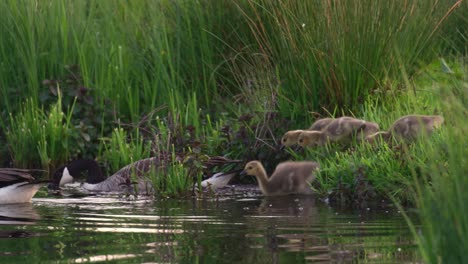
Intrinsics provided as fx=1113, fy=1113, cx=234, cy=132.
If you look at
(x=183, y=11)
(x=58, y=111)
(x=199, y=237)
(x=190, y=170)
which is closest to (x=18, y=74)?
(x=58, y=111)

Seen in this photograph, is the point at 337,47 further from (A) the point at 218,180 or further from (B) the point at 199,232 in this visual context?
(B) the point at 199,232

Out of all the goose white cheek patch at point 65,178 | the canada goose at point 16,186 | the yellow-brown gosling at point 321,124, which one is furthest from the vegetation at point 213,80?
the canada goose at point 16,186

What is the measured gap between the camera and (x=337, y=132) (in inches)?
457

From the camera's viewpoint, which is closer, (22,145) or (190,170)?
→ (190,170)

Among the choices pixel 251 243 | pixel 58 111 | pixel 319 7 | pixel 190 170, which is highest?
pixel 319 7

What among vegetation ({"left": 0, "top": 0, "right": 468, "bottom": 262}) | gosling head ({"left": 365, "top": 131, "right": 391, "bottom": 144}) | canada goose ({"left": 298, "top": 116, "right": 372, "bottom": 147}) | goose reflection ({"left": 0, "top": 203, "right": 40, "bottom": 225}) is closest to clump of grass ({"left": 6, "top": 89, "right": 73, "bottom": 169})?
vegetation ({"left": 0, "top": 0, "right": 468, "bottom": 262})

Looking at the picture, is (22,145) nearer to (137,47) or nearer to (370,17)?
(137,47)

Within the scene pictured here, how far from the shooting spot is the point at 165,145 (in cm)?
1254

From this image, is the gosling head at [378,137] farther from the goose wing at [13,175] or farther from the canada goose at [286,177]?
the goose wing at [13,175]

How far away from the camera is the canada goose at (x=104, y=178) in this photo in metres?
11.9

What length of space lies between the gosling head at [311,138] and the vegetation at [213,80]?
18 cm

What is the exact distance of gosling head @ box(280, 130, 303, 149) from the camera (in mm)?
11981

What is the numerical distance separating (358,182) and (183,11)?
201 inches

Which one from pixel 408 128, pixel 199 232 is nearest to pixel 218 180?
pixel 408 128
